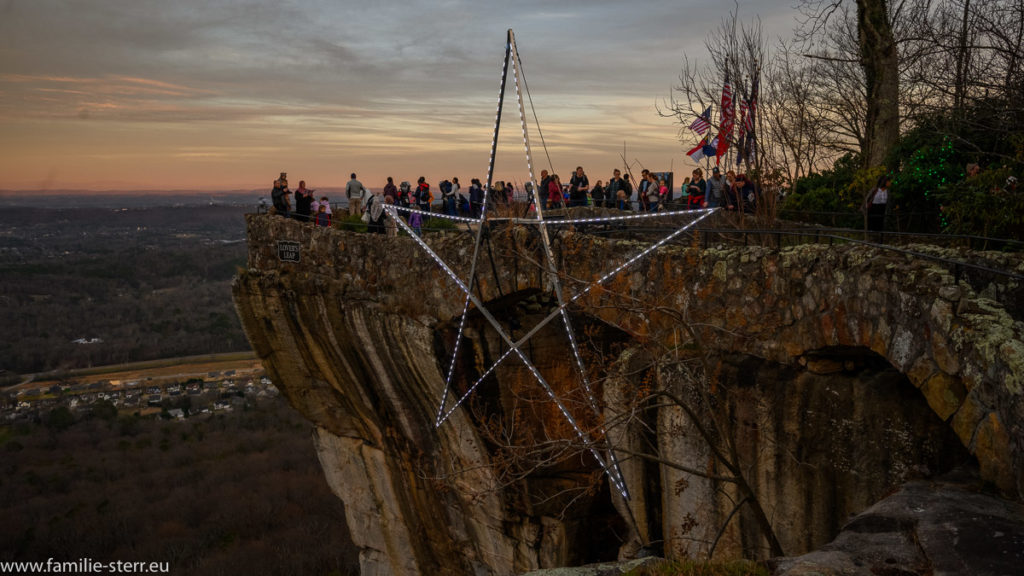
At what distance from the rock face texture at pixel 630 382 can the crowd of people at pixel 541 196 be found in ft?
3.30

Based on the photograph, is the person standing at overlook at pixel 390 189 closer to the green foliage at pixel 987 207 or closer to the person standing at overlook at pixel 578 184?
the person standing at overlook at pixel 578 184

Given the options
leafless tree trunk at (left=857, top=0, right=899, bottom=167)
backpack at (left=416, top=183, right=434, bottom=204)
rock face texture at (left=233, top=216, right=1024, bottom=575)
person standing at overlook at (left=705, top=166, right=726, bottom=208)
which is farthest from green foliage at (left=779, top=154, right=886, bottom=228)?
backpack at (left=416, top=183, right=434, bottom=204)

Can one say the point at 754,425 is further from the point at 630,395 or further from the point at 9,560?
the point at 9,560

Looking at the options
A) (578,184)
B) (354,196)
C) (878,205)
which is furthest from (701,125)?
(354,196)

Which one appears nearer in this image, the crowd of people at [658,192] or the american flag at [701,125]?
the crowd of people at [658,192]

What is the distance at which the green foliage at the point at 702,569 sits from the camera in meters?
6.32

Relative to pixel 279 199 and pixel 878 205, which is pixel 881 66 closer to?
pixel 878 205

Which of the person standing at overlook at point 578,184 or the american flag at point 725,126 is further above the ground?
the american flag at point 725,126

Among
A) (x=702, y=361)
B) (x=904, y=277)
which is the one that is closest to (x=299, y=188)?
(x=702, y=361)

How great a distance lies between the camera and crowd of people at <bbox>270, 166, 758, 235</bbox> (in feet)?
51.0

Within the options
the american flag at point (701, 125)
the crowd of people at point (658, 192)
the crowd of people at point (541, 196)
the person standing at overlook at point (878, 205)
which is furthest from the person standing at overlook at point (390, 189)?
the person standing at overlook at point (878, 205)

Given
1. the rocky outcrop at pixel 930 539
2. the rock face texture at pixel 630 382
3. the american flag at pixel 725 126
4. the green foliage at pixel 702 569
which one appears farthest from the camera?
the american flag at pixel 725 126

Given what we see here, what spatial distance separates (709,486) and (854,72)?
21.7 m

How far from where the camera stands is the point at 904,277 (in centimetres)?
759
